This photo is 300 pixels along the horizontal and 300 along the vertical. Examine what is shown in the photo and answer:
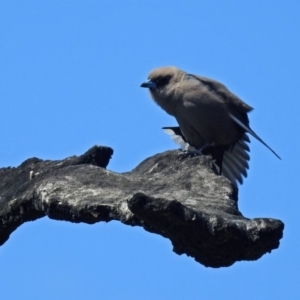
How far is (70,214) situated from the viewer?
12.8 ft

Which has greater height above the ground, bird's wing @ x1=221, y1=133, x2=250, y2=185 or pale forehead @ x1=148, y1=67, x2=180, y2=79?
pale forehead @ x1=148, y1=67, x2=180, y2=79

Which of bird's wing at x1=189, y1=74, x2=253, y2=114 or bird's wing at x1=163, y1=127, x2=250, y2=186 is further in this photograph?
bird's wing at x1=189, y1=74, x2=253, y2=114

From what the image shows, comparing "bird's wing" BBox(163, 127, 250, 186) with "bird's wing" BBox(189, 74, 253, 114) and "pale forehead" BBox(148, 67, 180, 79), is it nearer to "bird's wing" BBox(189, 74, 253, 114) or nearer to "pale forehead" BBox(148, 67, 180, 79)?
"bird's wing" BBox(189, 74, 253, 114)

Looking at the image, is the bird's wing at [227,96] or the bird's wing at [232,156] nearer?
the bird's wing at [232,156]

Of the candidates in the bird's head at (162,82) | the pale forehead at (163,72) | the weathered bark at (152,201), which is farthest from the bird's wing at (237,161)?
the weathered bark at (152,201)

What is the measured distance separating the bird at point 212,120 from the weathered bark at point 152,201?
4.15 m

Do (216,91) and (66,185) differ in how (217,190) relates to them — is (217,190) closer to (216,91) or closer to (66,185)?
(66,185)

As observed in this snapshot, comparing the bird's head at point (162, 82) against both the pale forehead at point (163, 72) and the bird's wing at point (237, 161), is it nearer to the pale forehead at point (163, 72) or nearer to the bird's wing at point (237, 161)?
the pale forehead at point (163, 72)

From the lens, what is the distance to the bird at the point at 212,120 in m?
9.21

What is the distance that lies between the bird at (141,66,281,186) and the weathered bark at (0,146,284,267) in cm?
415

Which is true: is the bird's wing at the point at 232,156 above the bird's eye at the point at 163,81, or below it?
below

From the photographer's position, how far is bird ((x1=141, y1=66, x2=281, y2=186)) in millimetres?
9211

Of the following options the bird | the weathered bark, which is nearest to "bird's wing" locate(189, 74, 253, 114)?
the bird

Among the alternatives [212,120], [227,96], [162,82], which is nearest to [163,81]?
[162,82]
